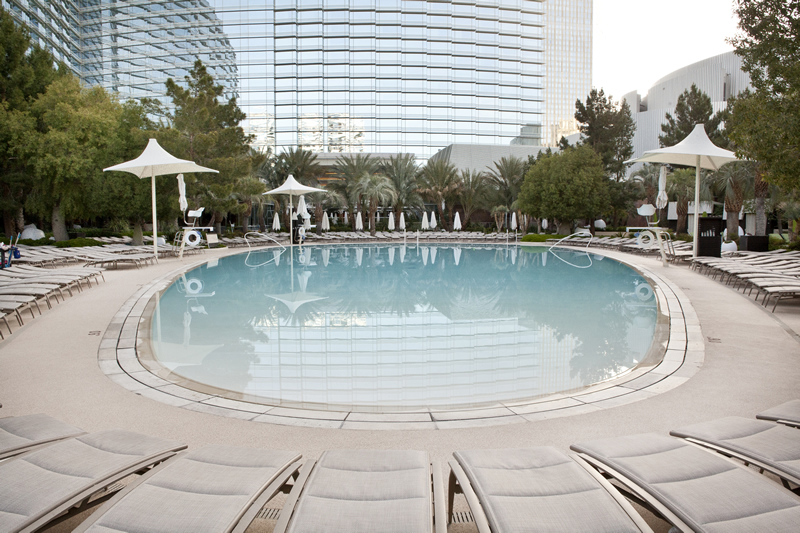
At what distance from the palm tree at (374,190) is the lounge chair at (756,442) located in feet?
105

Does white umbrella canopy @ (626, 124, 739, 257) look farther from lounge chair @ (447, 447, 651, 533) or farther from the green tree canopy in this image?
lounge chair @ (447, 447, 651, 533)

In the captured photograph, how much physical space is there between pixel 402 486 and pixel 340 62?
183 feet

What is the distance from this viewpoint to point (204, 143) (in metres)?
22.5

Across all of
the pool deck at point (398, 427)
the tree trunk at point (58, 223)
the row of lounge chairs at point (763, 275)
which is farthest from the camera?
the tree trunk at point (58, 223)

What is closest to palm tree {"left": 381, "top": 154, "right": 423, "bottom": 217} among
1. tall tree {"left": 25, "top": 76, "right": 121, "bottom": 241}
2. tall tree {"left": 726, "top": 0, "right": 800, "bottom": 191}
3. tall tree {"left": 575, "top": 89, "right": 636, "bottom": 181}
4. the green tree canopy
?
the green tree canopy

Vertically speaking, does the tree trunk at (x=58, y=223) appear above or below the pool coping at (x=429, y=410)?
above

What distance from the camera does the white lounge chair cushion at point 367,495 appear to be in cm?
186

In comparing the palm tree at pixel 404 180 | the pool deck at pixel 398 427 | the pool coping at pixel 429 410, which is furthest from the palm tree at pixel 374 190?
the pool coping at pixel 429 410

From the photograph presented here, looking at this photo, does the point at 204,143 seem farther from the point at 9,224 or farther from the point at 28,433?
the point at 28,433

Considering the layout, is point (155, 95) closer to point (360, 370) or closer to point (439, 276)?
point (439, 276)

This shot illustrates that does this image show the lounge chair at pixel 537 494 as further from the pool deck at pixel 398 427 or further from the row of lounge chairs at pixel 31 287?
the row of lounge chairs at pixel 31 287

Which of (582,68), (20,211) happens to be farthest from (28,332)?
(582,68)

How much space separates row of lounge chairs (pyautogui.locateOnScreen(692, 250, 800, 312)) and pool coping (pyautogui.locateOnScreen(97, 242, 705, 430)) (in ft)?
9.86

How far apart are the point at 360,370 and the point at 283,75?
5254 cm
